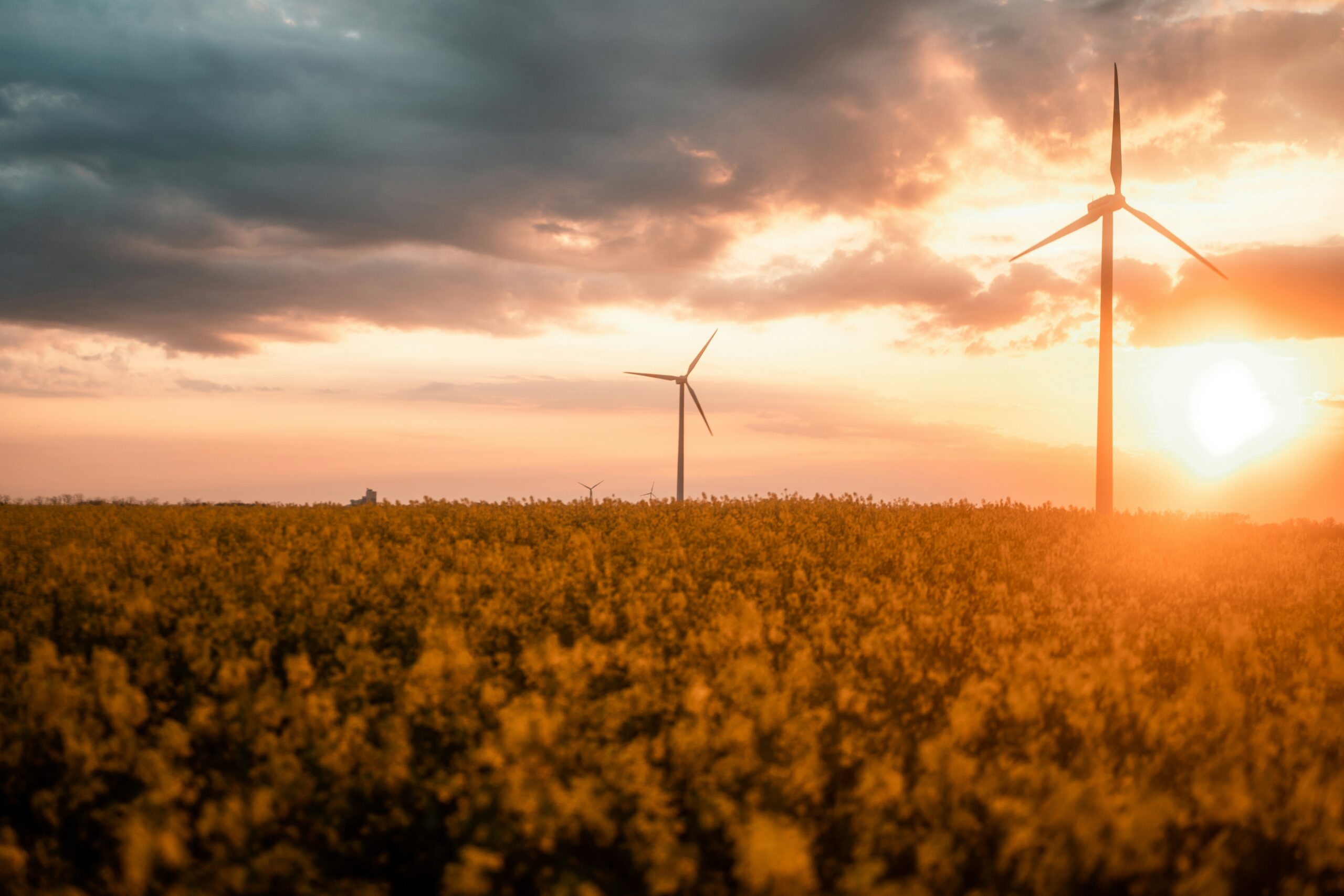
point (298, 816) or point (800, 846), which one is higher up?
point (800, 846)

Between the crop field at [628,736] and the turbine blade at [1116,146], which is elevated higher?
the turbine blade at [1116,146]

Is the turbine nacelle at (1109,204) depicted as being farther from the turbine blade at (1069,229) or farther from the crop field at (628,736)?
the crop field at (628,736)

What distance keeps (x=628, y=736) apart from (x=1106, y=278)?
30.5 m

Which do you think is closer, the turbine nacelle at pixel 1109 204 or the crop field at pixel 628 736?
the crop field at pixel 628 736

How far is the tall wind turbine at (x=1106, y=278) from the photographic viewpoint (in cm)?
2878

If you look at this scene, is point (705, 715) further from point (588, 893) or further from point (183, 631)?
point (183, 631)

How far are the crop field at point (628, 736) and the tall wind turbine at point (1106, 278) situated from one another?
731 inches

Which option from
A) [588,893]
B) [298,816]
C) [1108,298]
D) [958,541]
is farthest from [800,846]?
[1108,298]

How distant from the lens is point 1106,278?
1216 inches

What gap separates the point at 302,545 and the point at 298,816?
7845mm

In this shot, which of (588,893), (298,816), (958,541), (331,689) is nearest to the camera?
(588,893)

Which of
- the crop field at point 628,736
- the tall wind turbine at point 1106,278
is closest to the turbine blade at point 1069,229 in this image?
the tall wind turbine at point 1106,278

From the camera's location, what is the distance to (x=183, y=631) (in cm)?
811

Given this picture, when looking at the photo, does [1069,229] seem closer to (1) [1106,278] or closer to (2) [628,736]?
(1) [1106,278]
